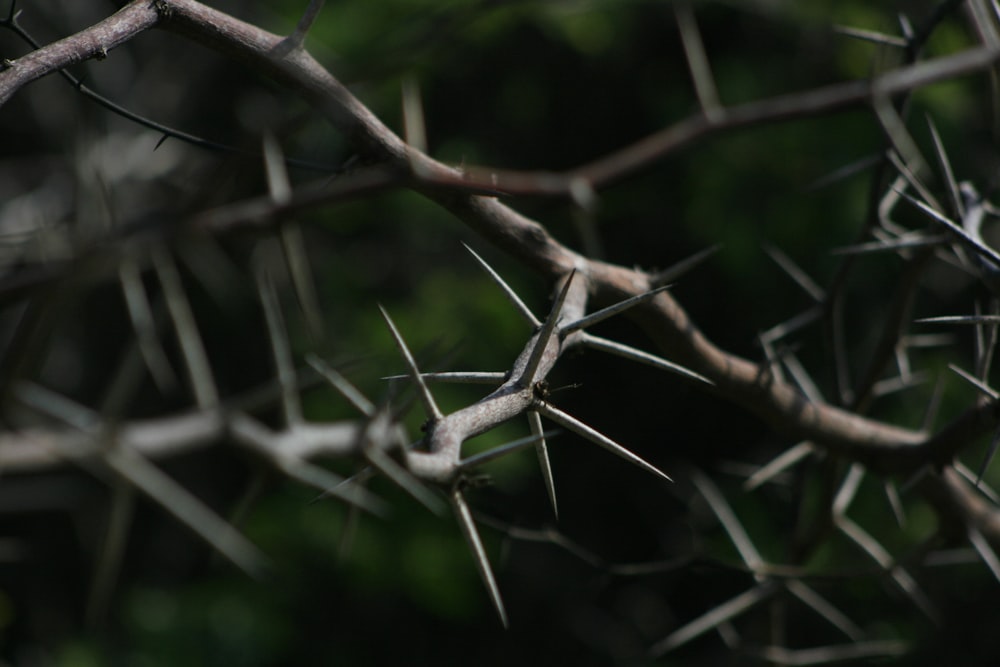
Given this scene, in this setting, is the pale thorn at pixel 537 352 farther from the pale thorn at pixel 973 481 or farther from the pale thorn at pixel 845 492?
the pale thorn at pixel 845 492

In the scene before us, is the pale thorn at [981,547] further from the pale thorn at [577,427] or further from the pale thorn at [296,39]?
the pale thorn at [296,39]

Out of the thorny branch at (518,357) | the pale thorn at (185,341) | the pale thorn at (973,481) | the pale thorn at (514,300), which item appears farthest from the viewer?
the pale thorn at (973,481)

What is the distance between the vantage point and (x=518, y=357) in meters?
0.89

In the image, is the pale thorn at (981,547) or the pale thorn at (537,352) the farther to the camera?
the pale thorn at (981,547)

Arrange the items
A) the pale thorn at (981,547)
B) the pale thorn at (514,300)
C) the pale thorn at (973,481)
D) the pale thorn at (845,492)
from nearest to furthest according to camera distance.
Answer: the pale thorn at (514,300) < the pale thorn at (973,481) < the pale thorn at (981,547) < the pale thorn at (845,492)

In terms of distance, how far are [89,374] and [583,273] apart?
11.7 feet

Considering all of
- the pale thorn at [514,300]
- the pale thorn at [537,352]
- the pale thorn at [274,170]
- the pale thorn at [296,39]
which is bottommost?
the pale thorn at [537,352]

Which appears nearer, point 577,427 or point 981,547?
point 577,427

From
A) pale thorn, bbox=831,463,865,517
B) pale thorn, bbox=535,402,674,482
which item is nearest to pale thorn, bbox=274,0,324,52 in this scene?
pale thorn, bbox=535,402,674,482

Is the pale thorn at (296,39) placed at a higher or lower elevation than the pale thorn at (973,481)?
higher

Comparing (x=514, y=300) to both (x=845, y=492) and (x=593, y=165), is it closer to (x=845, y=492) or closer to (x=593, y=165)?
(x=593, y=165)

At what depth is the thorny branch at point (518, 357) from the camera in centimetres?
63

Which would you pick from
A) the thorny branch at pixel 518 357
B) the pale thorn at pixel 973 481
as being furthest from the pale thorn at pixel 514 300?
the pale thorn at pixel 973 481

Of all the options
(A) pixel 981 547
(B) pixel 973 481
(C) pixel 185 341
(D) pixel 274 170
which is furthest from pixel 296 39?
(A) pixel 981 547
